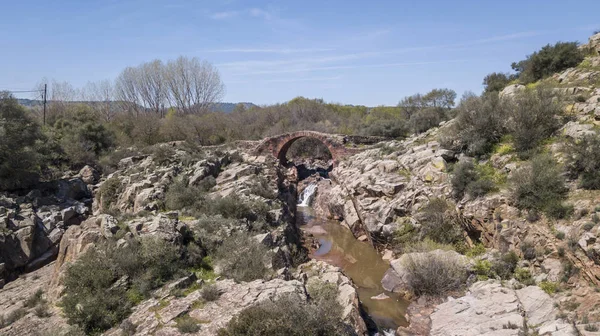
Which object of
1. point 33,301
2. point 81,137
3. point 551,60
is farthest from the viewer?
point 81,137

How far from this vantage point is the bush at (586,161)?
14789mm

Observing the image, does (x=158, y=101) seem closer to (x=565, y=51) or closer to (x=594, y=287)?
(x=565, y=51)

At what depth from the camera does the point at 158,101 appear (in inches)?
2213

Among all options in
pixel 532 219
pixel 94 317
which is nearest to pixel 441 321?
pixel 532 219

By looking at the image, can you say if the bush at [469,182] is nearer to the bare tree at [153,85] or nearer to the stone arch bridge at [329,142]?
the stone arch bridge at [329,142]

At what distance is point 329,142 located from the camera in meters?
37.4

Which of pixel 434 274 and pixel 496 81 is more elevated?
pixel 496 81

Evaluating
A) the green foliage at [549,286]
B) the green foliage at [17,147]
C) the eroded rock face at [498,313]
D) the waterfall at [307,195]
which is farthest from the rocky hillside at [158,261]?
the waterfall at [307,195]

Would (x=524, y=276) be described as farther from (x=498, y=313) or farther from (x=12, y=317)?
(x=12, y=317)

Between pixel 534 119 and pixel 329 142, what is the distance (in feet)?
66.9

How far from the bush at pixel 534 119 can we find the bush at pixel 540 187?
2.29 meters

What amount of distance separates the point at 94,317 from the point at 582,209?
Answer: 16.3m

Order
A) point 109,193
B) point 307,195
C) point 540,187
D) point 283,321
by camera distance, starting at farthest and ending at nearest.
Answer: point 307,195, point 109,193, point 540,187, point 283,321

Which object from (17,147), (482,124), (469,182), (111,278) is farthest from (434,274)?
(17,147)
